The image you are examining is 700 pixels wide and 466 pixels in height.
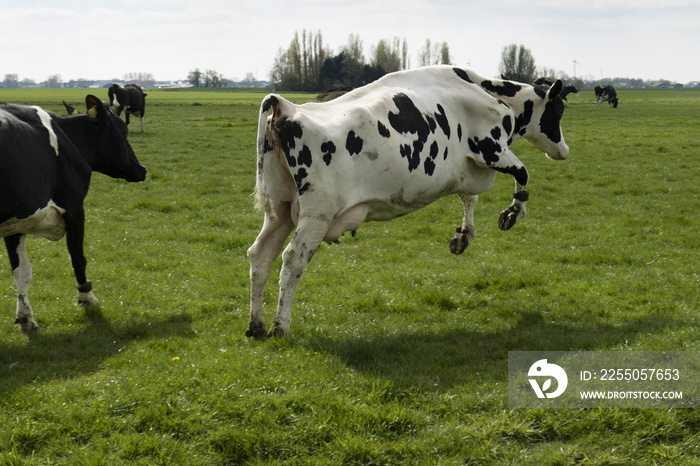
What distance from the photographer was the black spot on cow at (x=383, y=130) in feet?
21.9

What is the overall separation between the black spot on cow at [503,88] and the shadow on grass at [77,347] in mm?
4801

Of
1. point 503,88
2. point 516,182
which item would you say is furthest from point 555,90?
point 516,182

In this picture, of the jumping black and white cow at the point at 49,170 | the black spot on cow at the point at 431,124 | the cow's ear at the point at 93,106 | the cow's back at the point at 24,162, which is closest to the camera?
the cow's back at the point at 24,162

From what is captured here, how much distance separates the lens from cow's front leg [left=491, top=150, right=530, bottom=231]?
313 inches

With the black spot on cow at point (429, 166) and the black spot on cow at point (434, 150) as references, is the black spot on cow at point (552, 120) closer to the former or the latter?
the black spot on cow at point (434, 150)

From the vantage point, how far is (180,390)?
5387mm

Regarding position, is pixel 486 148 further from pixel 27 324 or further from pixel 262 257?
pixel 27 324

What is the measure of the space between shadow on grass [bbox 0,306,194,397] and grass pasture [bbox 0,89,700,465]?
28mm

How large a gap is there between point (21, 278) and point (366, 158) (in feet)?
14.1

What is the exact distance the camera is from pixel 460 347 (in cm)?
664

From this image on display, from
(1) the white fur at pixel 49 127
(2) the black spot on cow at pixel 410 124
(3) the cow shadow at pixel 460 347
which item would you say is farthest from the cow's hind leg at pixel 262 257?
(1) the white fur at pixel 49 127

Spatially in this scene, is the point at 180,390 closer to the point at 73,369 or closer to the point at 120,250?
the point at 73,369

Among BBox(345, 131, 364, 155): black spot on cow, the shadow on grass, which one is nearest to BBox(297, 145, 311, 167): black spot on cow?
BBox(345, 131, 364, 155): black spot on cow

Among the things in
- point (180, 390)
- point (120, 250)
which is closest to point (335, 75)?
point (120, 250)
